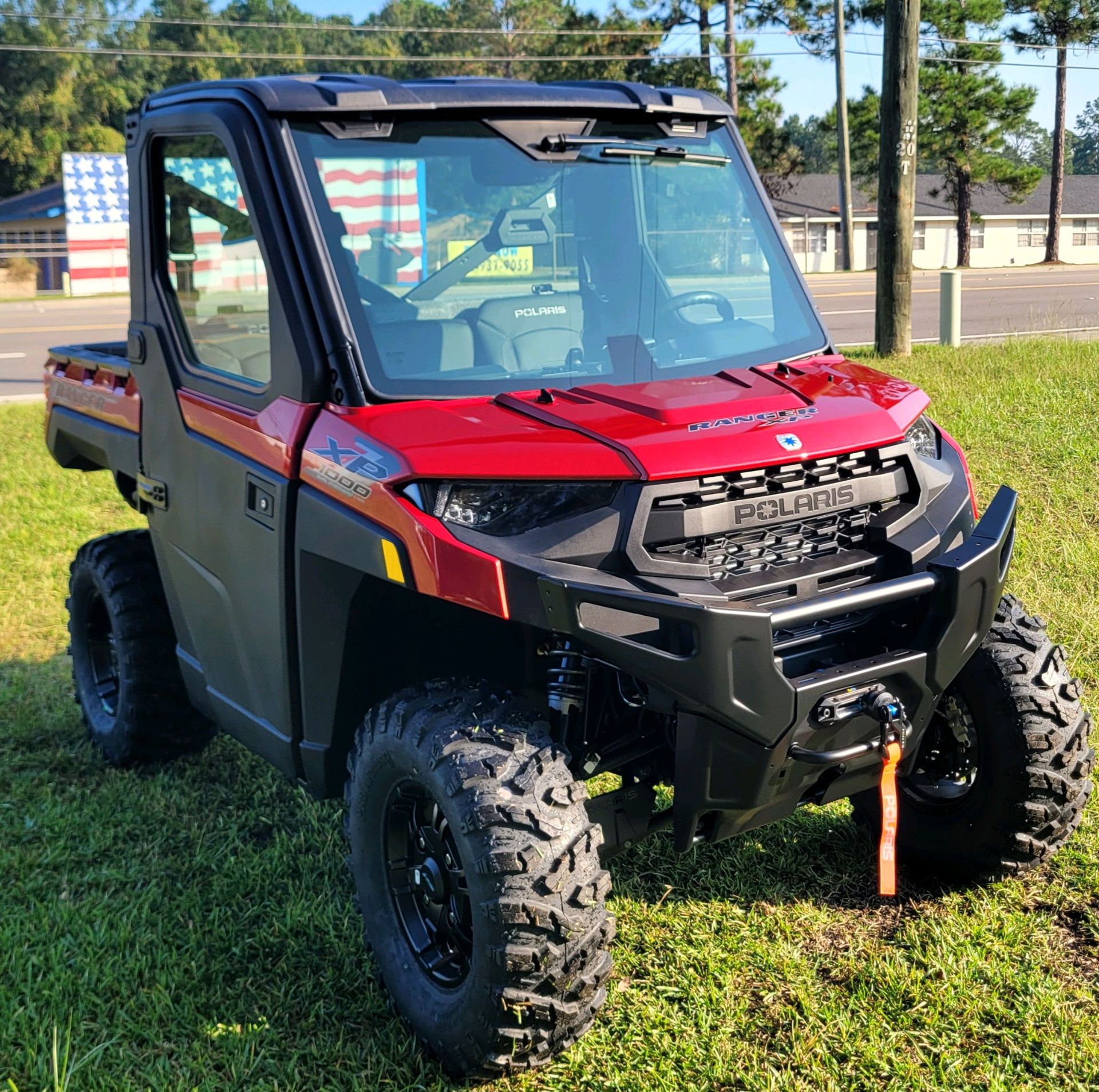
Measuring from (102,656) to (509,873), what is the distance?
287 centimetres

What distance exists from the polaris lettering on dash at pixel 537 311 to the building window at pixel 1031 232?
196 ft

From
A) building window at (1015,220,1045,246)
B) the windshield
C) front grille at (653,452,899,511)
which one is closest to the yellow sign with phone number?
the windshield

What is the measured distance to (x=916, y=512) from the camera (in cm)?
292

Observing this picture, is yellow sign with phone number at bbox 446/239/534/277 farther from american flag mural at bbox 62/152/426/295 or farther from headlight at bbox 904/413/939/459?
headlight at bbox 904/413/939/459

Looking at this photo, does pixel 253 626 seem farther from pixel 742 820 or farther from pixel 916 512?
pixel 916 512

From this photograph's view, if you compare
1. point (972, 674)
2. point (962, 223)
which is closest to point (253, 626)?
point (972, 674)

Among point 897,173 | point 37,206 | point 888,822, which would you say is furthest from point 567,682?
point 37,206

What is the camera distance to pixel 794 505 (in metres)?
2.74

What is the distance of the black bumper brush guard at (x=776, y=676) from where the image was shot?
2453 millimetres

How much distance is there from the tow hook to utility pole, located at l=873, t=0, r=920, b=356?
27.2 ft

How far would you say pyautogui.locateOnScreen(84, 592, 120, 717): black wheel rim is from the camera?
15.7 feet

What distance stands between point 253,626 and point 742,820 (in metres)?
1.39

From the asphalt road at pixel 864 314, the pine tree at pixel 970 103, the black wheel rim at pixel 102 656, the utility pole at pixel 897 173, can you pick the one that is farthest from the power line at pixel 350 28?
the black wheel rim at pixel 102 656

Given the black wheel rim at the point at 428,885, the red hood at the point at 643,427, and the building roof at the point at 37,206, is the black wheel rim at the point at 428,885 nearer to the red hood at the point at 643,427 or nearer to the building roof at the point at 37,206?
the red hood at the point at 643,427
